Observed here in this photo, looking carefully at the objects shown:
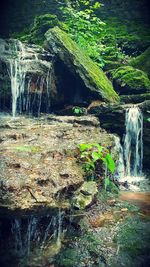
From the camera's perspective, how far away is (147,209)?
496cm

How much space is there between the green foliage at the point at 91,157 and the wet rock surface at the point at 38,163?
170 millimetres

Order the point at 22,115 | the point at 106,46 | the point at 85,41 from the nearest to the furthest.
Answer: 1. the point at 22,115
2. the point at 85,41
3. the point at 106,46

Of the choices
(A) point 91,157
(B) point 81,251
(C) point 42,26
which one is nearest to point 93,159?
(A) point 91,157

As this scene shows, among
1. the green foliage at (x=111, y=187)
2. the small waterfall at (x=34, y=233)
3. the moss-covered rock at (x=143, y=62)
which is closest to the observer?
the small waterfall at (x=34, y=233)

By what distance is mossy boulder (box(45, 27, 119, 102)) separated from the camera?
777 cm

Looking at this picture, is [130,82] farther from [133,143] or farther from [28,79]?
[28,79]

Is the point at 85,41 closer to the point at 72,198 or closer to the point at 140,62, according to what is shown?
the point at 140,62

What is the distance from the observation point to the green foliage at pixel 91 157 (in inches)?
185

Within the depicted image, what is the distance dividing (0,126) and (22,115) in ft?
5.99

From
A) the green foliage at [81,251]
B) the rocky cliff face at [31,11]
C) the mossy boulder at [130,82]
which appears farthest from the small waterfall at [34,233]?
the rocky cliff face at [31,11]

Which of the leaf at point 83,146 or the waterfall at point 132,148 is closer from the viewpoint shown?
the leaf at point 83,146

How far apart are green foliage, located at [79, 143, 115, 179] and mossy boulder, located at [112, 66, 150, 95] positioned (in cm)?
425

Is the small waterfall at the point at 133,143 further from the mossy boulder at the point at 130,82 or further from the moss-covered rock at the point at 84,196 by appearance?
the moss-covered rock at the point at 84,196

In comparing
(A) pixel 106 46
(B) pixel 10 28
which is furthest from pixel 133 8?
(B) pixel 10 28
